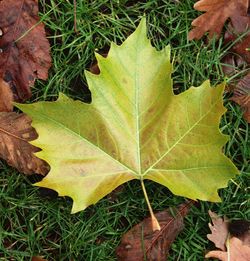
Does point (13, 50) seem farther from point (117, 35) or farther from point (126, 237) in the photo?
point (126, 237)

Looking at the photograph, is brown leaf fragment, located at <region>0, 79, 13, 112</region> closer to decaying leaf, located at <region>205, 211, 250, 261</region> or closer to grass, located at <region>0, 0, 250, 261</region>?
grass, located at <region>0, 0, 250, 261</region>

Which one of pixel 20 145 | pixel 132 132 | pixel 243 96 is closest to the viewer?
pixel 132 132

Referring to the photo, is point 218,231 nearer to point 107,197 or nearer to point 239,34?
point 107,197

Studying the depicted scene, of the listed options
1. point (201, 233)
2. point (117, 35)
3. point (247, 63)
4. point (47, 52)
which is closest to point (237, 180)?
point (201, 233)

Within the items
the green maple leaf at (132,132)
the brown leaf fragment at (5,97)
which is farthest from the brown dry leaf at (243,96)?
the brown leaf fragment at (5,97)

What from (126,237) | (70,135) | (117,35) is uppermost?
(117,35)

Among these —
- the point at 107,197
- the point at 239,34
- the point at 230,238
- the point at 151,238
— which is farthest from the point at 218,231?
the point at 239,34
